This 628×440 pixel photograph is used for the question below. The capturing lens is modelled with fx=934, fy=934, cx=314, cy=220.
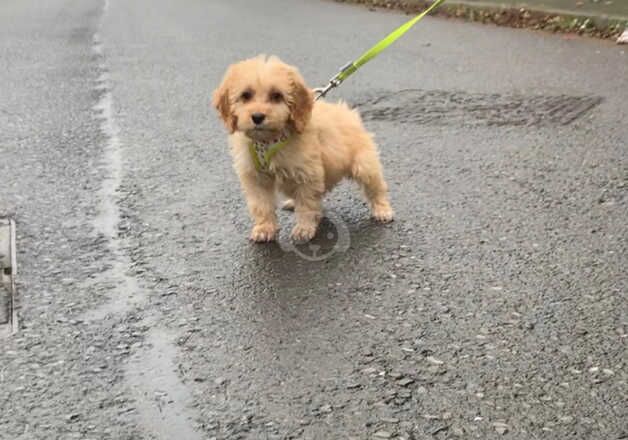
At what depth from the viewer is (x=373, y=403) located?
299 centimetres

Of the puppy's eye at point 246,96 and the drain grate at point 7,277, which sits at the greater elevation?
the puppy's eye at point 246,96

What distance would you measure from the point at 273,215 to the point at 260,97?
2.09ft

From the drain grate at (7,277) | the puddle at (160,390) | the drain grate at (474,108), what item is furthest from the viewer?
the drain grate at (474,108)

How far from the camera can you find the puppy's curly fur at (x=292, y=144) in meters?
4.31

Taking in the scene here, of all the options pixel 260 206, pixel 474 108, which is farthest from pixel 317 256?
pixel 474 108

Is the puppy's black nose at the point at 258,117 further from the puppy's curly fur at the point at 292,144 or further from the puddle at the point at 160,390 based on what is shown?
the puddle at the point at 160,390

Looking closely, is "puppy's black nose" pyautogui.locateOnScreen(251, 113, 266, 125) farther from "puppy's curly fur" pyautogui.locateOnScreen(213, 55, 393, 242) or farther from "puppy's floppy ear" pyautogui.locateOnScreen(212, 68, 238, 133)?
"puppy's floppy ear" pyautogui.locateOnScreen(212, 68, 238, 133)

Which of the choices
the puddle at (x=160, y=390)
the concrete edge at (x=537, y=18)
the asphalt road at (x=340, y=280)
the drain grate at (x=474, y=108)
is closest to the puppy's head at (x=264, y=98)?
the asphalt road at (x=340, y=280)

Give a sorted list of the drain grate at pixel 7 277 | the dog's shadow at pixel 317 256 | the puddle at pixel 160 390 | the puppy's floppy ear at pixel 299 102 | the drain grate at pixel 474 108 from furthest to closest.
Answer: the drain grate at pixel 474 108 < the puppy's floppy ear at pixel 299 102 < the dog's shadow at pixel 317 256 < the drain grate at pixel 7 277 < the puddle at pixel 160 390

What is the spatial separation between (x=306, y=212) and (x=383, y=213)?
0.47m

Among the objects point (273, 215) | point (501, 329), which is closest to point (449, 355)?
point (501, 329)

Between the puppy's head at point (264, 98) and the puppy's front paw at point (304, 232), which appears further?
the puppy's front paw at point (304, 232)

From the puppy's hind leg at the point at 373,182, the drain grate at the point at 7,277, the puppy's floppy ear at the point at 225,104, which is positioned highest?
the puppy's floppy ear at the point at 225,104

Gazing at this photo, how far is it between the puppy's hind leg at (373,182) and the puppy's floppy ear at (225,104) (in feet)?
2.41
